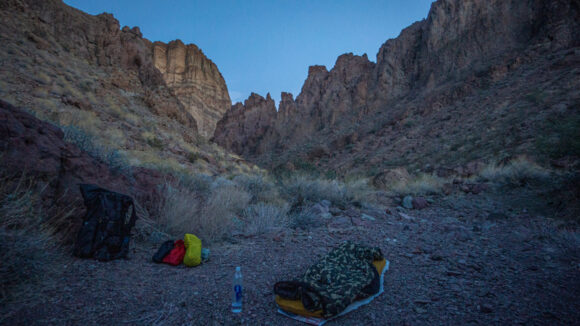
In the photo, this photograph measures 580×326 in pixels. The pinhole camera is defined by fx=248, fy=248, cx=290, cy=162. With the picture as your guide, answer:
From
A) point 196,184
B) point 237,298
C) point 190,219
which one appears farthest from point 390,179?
point 237,298

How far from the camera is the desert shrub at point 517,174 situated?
270 inches

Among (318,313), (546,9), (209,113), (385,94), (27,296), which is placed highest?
(209,113)

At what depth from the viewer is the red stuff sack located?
2957 millimetres

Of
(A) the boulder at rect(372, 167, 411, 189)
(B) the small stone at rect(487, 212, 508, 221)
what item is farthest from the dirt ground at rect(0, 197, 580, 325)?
(A) the boulder at rect(372, 167, 411, 189)

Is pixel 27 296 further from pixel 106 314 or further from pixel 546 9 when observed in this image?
pixel 546 9

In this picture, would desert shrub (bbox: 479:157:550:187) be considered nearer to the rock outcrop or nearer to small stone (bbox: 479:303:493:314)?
small stone (bbox: 479:303:493:314)

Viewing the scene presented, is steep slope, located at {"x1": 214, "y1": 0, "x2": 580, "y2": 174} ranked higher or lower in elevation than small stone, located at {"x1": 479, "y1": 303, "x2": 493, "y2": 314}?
higher

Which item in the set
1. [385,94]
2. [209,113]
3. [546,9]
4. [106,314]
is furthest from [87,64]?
[209,113]

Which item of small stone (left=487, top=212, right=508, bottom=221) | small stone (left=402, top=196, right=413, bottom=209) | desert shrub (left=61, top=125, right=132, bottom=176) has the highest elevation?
desert shrub (left=61, top=125, right=132, bottom=176)

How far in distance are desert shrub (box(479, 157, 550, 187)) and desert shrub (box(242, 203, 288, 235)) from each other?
22.4 feet

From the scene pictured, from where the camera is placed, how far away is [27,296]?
71.8 inches

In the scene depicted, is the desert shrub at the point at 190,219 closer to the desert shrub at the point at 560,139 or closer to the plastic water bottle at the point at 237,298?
the plastic water bottle at the point at 237,298

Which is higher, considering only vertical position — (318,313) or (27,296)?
(27,296)

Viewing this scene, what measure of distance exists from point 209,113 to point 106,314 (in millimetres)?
84197
